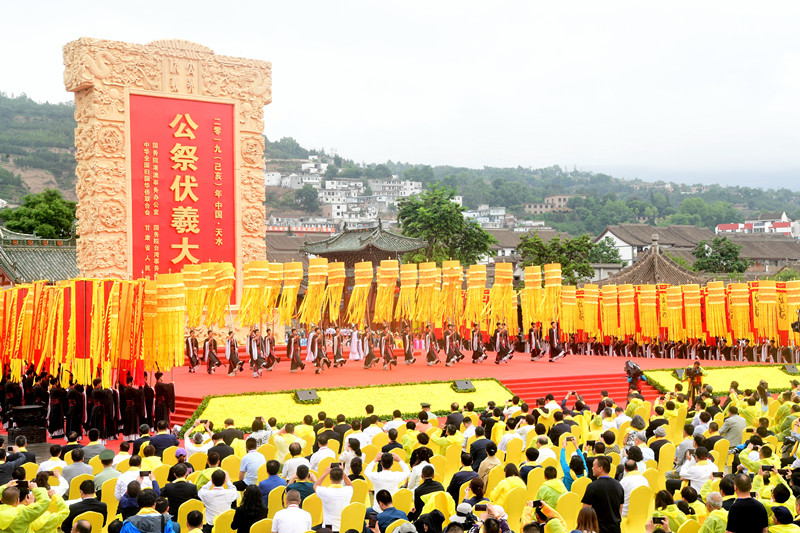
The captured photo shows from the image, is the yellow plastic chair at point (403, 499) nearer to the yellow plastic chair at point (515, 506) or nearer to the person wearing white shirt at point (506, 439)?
the yellow plastic chair at point (515, 506)

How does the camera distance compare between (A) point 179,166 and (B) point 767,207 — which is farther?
(B) point 767,207

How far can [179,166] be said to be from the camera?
21.0 metres

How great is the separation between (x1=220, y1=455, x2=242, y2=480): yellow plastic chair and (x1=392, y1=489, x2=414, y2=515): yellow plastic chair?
7.36 ft

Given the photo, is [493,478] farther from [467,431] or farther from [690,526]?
[467,431]

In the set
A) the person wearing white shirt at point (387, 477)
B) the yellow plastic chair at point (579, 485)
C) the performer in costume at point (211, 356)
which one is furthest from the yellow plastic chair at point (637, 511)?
the performer in costume at point (211, 356)

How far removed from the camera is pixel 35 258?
27219 millimetres

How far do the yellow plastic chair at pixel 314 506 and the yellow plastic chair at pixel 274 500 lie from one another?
32 cm

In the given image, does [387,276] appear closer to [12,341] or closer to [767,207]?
[12,341]

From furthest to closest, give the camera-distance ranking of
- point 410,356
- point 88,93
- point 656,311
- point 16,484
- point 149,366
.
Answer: point 656,311
point 410,356
point 88,93
point 149,366
point 16,484

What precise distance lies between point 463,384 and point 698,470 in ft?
32.5

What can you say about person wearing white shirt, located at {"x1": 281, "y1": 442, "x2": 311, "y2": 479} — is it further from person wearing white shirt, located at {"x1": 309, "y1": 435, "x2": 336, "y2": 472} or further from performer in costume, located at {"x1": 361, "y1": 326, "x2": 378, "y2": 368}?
performer in costume, located at {"x1": 361, "y1": 326, "x2": 378, "y2": 368}

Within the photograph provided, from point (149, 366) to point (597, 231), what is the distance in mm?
94278

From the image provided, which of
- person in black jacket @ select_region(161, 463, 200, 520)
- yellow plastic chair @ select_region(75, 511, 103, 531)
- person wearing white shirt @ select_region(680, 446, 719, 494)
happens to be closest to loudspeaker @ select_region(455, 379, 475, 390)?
person wearing white shirt @ select_region(680, 446, 719, 494)

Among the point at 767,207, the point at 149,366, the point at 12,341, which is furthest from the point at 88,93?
the point at 767,207
